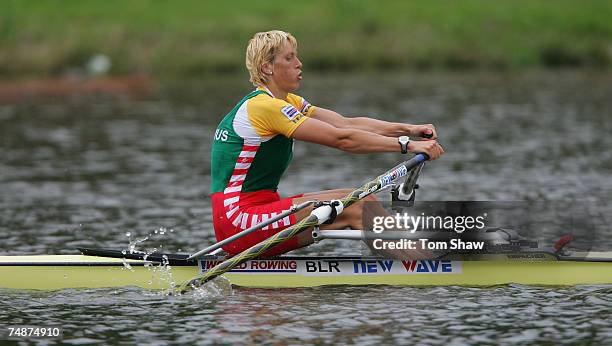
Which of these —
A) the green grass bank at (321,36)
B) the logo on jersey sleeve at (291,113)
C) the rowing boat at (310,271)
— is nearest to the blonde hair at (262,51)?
the logo on jersey sleeve at (291,113)

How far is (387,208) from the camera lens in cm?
1181

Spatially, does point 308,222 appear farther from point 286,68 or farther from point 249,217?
point 286,68

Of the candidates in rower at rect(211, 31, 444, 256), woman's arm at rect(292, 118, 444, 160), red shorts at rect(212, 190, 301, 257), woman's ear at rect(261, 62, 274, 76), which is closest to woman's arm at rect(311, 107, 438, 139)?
rower at rect(211, 31, 444, 256)

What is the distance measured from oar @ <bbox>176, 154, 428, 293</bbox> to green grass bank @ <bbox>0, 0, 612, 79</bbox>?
105 feet

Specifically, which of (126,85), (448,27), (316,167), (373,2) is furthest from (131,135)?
(373,2)

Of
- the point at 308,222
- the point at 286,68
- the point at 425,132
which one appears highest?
the point at 286,68

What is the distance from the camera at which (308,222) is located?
11211mm

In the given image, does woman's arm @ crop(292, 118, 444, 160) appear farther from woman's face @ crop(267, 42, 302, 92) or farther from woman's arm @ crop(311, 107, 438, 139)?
woman's arm @ crop(311, 107, 438, 139)

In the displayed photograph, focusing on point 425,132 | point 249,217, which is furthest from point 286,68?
point 425,132

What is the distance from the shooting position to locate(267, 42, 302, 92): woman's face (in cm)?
1152

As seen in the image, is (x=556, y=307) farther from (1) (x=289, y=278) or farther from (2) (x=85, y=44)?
(2) (x=85, y=44)

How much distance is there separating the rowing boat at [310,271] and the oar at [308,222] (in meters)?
0.37

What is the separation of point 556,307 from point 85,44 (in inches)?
1414

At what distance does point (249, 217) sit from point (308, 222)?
25.9 inches
